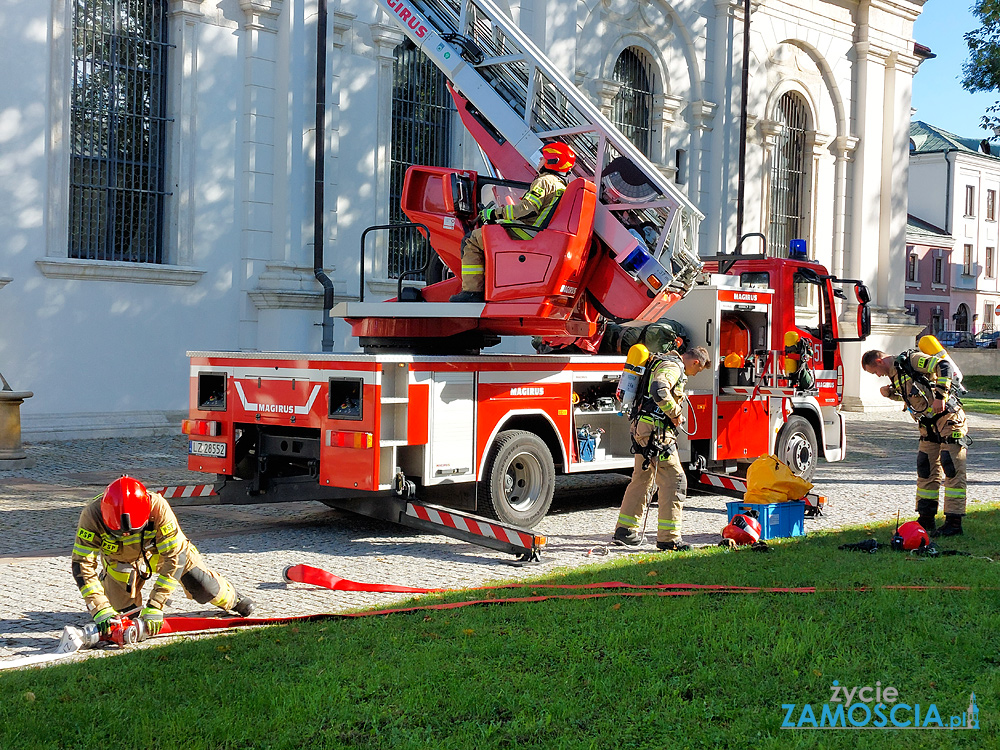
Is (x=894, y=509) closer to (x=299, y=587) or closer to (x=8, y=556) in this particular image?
(x=299, y=587)

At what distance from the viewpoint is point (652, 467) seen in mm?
9109

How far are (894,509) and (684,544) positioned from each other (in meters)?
3.29

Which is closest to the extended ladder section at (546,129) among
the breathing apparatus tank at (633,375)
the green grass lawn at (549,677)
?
the breathing apparatus tank at (633,375)

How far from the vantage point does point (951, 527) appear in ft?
30.8

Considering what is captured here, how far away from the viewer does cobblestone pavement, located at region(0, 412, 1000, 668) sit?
701cm

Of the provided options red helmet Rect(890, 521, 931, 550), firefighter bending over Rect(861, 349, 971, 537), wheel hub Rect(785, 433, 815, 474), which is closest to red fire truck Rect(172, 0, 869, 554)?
wheel hub Rect(785, 433, 815, 474)

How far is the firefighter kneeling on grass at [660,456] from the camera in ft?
29.4

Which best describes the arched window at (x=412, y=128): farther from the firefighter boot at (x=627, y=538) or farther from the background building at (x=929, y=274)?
the background building at (x=929, y=274)

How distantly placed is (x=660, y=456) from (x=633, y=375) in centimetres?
71

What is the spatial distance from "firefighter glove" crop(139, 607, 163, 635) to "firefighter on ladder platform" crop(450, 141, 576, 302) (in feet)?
15.1

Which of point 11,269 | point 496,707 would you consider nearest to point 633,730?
point 496,707

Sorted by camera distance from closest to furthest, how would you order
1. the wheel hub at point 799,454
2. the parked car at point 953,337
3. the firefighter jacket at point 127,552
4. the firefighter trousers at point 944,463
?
the firefighter jacket at point 127,552 < the firefighter trousers at point 944,463 < the wheel hub at point 799,454 < the parked car at point 953,337

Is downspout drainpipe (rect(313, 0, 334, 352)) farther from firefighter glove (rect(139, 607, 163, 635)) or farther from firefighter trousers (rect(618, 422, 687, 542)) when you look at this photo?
firefighter glove (rect(139, 607, 163, 635))

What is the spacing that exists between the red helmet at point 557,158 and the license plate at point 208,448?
145 inches
